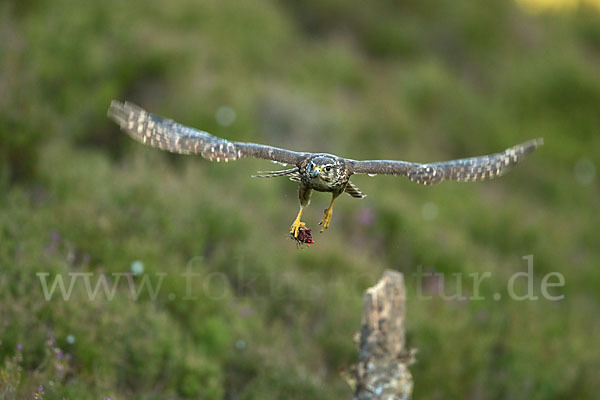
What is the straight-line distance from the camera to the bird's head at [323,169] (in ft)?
18.5

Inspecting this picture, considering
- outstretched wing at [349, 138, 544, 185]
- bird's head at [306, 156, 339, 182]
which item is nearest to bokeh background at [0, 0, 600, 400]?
bird's head at [306, 156, 339, 182]

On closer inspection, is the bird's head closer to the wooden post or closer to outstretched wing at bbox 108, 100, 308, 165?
outstretched wing at bbox 108, 100, 308, 165

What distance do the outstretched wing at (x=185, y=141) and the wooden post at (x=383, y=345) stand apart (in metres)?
1.46

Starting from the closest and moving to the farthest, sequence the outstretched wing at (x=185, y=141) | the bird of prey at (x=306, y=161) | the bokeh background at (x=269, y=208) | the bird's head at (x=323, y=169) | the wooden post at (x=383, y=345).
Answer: the bird's head at (x=323, y=169)
the bird of prey at (x=306, y=161)
the outstretched wing at (x=185, y=141)
the wooden post at (x=383, y=345)
the bokeh background at (x=269, y=208)

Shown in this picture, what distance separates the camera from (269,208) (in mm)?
11695

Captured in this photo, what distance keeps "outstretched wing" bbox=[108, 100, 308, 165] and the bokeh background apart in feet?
6.73

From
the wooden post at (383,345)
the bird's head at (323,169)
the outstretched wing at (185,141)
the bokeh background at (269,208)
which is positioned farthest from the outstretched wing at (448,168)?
the bokeh background at (269,208)

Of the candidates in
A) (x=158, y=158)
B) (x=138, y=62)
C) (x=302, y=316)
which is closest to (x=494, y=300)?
(x=302, y=316)

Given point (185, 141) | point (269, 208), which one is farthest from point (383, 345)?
point (269, 208)

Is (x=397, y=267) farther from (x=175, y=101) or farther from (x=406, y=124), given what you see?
(x=406, y=124)

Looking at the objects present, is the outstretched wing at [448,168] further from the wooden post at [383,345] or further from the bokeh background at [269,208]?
the bokeh background at [269,208]

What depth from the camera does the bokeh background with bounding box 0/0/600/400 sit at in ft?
25.4

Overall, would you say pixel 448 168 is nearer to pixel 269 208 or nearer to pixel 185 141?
pixel 185 141

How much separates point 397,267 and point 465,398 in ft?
9.47
